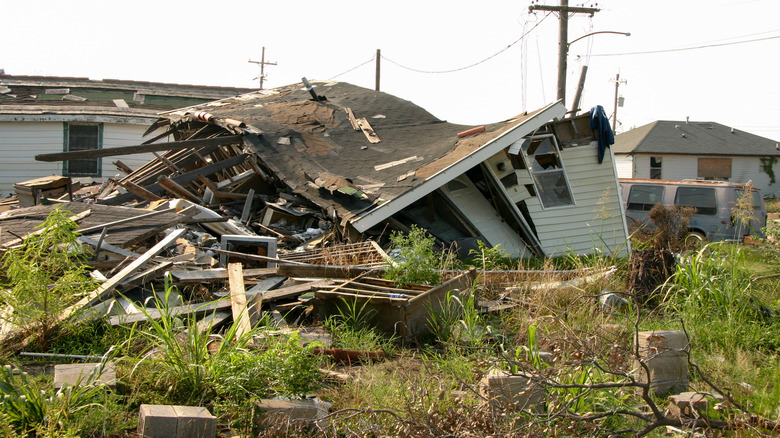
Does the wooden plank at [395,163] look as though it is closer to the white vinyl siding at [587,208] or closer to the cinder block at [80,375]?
the white vinyl siding at [587,208]

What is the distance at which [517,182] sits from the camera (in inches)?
468

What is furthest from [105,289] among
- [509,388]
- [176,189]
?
[176,189]

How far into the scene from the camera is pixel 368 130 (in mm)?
14719

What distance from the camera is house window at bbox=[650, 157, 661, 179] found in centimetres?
3756

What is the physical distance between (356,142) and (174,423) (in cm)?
1081

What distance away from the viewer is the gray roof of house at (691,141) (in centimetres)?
3744

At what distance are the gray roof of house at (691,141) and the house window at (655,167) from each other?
643mm

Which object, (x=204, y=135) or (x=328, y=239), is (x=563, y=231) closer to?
(x=328, y=239)

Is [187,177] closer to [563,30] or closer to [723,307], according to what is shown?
[723,307]

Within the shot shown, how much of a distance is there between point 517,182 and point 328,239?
3926mm

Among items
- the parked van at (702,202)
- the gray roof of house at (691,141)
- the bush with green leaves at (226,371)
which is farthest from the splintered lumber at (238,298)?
the gray roof of house at (691,141)

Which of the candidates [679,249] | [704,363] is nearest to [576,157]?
[679,249]

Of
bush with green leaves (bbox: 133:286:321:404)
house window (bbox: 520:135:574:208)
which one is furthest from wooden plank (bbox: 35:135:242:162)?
bush with green leaves (bbox: 133:286:321:404)

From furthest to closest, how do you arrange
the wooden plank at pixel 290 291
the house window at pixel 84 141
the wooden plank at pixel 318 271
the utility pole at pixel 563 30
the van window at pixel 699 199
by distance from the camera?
the house window at pixel 84 141
the utility pole at pixel 563 30
the van window at pixel 699 199
the wooden plank at pixel 318 271
the wooden plank at pixel 290 291
